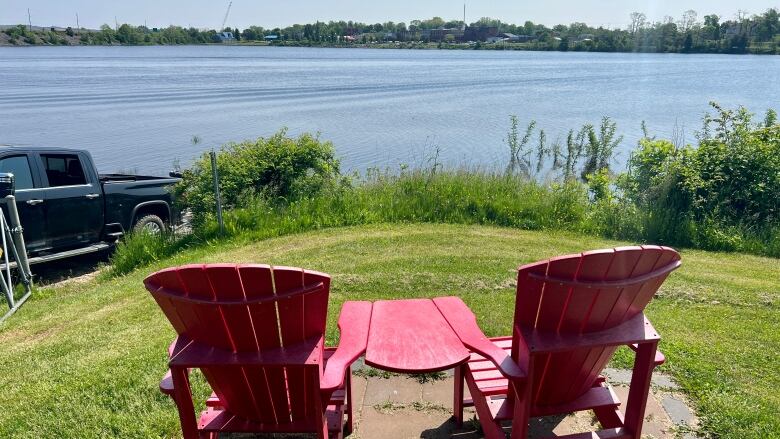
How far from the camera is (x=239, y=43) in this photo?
13712cm

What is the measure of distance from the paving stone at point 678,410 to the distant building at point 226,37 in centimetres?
13820

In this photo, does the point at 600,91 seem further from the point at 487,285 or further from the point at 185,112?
the point at 487,285

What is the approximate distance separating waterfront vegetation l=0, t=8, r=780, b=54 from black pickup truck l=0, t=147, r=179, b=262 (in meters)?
93.8

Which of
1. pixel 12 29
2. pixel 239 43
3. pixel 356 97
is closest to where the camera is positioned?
pixel 356 97

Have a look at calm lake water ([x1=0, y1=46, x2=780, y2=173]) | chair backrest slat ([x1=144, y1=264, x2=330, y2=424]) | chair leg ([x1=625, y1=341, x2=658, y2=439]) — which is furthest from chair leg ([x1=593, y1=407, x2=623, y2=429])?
calm lake water ([x1=0, y1=46, x2=780, y2=173])

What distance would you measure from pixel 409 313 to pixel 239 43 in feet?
470

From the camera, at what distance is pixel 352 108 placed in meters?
35.4

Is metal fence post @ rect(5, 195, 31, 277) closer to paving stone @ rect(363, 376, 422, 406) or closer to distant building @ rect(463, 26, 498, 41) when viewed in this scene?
paving stone @ rect(363, 376, 422, 406)

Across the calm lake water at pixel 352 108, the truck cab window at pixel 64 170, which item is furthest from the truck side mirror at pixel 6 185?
the calm lake water at pixel 352 108

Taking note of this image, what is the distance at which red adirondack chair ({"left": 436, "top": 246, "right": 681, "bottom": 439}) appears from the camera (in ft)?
8.14

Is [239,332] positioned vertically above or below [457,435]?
above

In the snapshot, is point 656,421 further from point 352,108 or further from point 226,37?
point 226,37

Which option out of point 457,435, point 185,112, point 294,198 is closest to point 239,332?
point 457,435

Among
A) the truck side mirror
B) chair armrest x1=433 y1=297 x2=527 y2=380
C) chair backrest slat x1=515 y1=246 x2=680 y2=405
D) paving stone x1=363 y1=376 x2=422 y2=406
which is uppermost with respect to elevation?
chair backrest slat x1=515 y1=246 x2=680 y2=405
